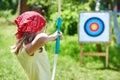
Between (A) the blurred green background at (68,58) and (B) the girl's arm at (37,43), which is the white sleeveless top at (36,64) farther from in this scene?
(A) the blurred green background at (68,58)

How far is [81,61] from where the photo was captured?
6.52m

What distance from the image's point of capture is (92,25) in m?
6.84

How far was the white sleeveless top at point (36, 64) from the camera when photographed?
2633 mm

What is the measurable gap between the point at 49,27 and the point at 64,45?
177 centimetres

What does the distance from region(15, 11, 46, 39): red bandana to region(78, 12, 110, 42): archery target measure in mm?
4075

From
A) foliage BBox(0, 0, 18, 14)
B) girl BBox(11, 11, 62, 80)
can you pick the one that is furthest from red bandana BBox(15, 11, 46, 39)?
foliage BBox(0, 0, 18, 14)

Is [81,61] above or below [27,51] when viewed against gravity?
below

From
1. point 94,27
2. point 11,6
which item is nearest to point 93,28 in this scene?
point 94,27

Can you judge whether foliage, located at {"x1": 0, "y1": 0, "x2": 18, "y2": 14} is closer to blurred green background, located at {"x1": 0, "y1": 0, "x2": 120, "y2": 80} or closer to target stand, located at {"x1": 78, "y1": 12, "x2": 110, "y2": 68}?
blurred green background, located at {"x1": 0, "y1": 0, "x2": 120, "y2": 80}

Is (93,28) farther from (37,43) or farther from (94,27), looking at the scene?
(37,43)

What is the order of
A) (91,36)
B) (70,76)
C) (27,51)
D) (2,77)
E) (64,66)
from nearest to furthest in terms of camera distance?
(27,51) → (2,77) → (70,76) → (64,66) → (91,36)

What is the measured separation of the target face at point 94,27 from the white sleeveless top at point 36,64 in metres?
4.07

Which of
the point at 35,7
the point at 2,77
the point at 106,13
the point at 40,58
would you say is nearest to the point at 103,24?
the point at 106,13

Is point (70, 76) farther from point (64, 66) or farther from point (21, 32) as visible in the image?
point (21, 32)
